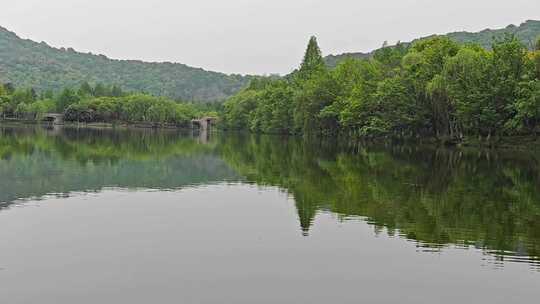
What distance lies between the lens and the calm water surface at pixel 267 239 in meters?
11.2

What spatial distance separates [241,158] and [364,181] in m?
18.9

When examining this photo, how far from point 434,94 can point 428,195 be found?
139 ft

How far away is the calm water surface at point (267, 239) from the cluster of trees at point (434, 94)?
3068 cm

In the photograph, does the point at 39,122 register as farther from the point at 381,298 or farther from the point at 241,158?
the point at 381,298

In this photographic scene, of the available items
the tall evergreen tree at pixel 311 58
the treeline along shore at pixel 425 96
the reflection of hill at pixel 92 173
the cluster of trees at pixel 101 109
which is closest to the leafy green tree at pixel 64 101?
the cluster of trees at pixel 101 109

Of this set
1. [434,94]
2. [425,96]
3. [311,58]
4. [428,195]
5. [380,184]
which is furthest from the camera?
[311,58]

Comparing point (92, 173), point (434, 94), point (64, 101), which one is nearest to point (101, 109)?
point (64, 101)

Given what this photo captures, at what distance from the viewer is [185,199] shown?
912 inches

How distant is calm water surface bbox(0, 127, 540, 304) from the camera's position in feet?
36.6

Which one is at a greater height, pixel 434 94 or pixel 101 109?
Result: pixel 434 94

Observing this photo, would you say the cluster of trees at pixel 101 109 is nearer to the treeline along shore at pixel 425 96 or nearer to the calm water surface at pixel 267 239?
the treeline along shore at pixel 425 96

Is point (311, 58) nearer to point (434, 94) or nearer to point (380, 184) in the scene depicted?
point (434, 94)

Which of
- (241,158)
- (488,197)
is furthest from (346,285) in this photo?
(241,158)

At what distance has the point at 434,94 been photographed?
63.4 meters
